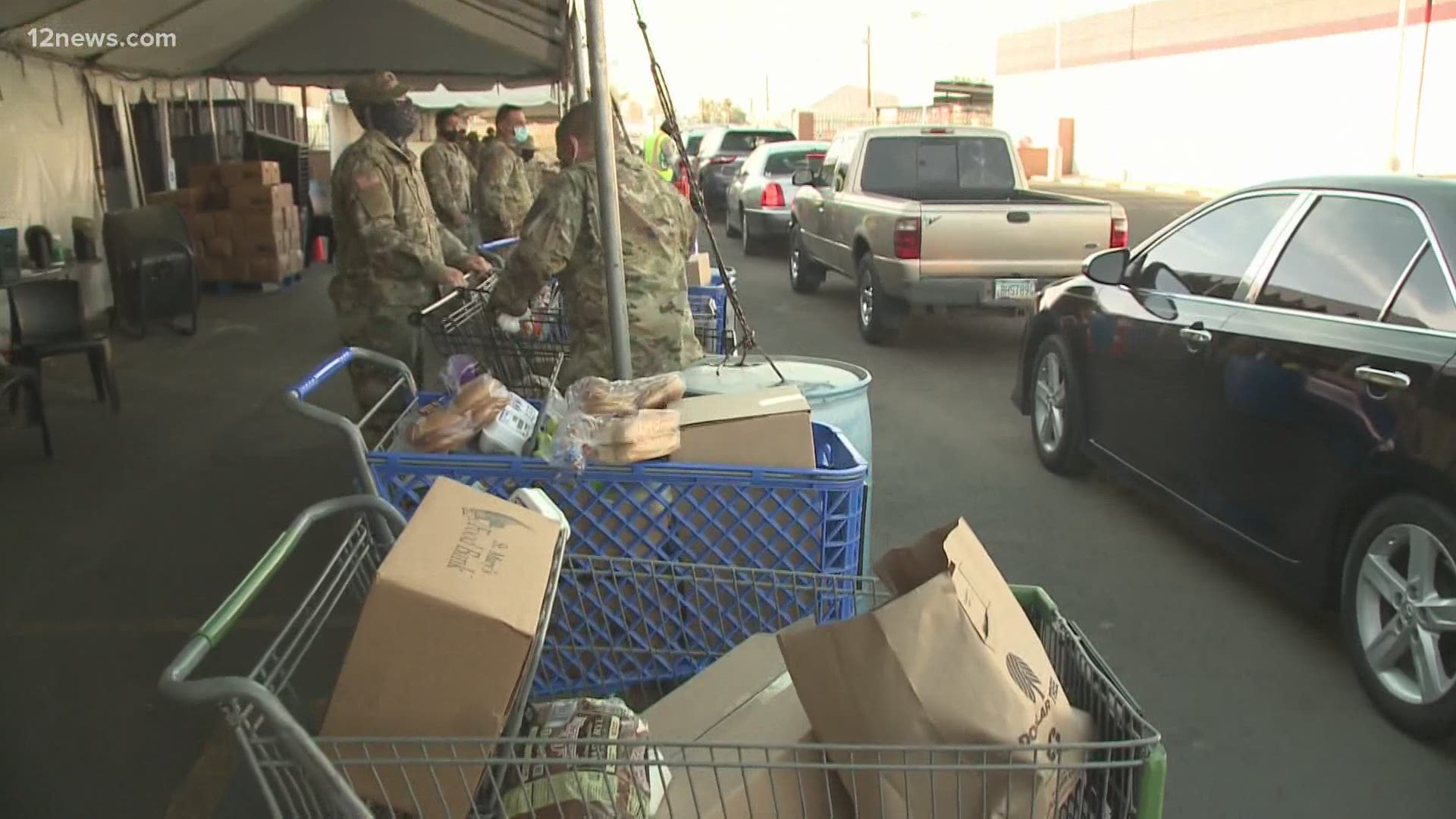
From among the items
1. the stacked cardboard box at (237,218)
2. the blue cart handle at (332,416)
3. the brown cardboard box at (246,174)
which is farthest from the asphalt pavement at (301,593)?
the brown cardboard box at (246,174)

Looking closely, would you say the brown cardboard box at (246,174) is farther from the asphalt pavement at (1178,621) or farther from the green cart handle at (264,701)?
the green cart handle at (264,701)

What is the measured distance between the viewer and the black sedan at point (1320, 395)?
146 inches

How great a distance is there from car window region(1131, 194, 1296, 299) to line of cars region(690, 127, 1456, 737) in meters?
0.01

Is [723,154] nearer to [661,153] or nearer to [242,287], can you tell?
[661,153]

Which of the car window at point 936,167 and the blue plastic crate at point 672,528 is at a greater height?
the car window at point 936,167

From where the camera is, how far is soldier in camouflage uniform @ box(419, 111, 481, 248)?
36.8ft

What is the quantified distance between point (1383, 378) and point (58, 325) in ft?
27.6

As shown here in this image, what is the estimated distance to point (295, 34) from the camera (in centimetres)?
1024

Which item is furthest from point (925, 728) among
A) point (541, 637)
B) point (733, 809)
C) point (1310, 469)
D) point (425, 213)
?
point (425, 213)

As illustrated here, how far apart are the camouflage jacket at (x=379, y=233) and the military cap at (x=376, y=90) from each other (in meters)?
0.16

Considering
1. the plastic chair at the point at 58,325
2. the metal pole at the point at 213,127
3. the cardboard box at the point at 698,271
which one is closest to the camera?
the cardboard box at the point at 698,271

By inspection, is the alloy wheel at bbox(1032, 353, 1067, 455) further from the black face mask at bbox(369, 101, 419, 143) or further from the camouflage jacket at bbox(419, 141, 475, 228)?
the camouflage jacket at bbox(419, 141, 475, 228)

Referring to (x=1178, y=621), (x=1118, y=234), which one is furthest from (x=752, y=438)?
(x=1118, y=234)

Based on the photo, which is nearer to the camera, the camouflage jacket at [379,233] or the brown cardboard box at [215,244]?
the camouflage jacket at [379,233]
